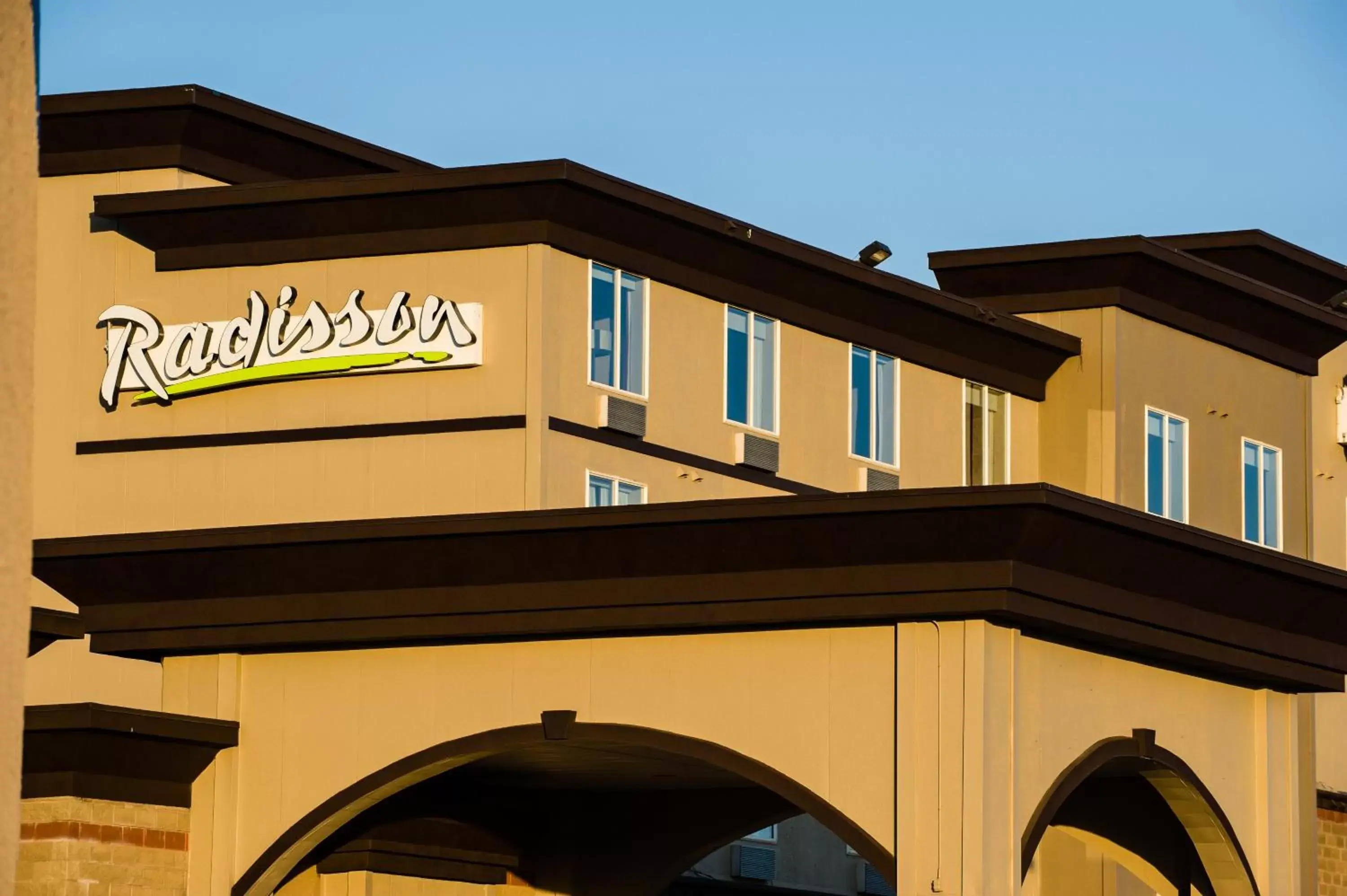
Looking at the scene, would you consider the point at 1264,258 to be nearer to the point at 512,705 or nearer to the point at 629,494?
the point at 629,494

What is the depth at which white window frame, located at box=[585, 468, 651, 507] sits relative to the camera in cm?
2664

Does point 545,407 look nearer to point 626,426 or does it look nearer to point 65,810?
point 626,426

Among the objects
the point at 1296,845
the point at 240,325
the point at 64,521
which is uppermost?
the point at 240,325

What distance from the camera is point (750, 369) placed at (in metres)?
29.4

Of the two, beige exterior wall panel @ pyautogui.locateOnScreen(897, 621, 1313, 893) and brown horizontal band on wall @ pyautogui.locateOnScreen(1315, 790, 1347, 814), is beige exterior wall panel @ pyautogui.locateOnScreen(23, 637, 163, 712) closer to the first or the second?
beige exterior wall panel @ pyautogui.locateOnScreen(897, 621, 1313, 893)

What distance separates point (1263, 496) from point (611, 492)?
41.2ft

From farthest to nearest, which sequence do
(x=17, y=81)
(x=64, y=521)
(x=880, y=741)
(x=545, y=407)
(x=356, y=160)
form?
(x=356, y=160)
(x=64, y=521)
(x=545, y=407)
(x=880, y=741)
(x=17, y=81)

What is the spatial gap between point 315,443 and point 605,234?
4.57 meters

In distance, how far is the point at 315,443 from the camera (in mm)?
26922

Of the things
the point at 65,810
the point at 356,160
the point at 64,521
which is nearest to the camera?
the point at 65,810

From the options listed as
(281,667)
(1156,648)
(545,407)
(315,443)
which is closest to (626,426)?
(545,407)

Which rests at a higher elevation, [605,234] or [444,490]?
[605,234]

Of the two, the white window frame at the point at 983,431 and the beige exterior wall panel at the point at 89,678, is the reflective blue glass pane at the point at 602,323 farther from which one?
the white window frame at the point at 983,431

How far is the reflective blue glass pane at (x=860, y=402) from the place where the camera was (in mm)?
31094
